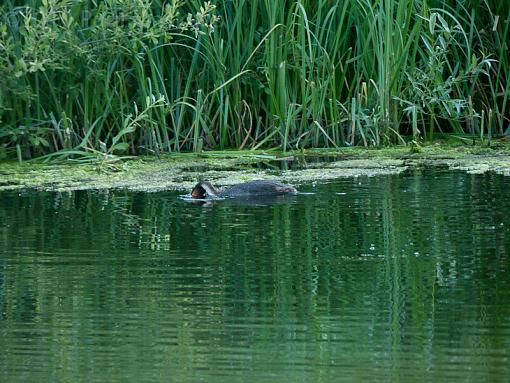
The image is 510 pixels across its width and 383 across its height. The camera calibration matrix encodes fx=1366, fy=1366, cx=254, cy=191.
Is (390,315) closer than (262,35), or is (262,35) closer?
Answer: (390,315)

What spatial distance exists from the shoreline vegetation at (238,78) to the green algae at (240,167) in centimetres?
20

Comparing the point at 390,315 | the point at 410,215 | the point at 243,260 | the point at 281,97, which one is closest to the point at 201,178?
the point at 281,97

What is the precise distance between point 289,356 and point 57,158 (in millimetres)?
6730

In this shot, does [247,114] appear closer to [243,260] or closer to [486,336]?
[243,260]

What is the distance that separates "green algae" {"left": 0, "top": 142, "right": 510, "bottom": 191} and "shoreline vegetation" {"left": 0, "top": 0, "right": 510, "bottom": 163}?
200 mm

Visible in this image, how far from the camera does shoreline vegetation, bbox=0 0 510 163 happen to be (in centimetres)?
1102

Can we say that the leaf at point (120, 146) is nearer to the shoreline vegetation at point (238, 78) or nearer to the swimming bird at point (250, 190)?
the shoreline vegetation at point (238, 78)

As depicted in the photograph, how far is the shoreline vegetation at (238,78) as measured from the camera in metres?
11.0

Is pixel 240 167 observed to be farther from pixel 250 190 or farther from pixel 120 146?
A: pixel 250 190

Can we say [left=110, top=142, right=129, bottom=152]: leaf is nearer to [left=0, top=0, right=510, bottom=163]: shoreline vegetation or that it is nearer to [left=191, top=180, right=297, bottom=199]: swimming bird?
[left=0, top=0, right=510, bottom=163]: shoreline vegetation

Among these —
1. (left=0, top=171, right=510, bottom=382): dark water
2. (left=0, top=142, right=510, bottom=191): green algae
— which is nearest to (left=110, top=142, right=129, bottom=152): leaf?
(left=0, top=142, right=510, bottom=191): green algae

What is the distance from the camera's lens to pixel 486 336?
4.77 meters

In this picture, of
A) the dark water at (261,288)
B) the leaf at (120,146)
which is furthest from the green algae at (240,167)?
the dark water at (261,288)

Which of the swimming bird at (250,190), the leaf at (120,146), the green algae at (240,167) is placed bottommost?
the swimming bird at (250,190)
